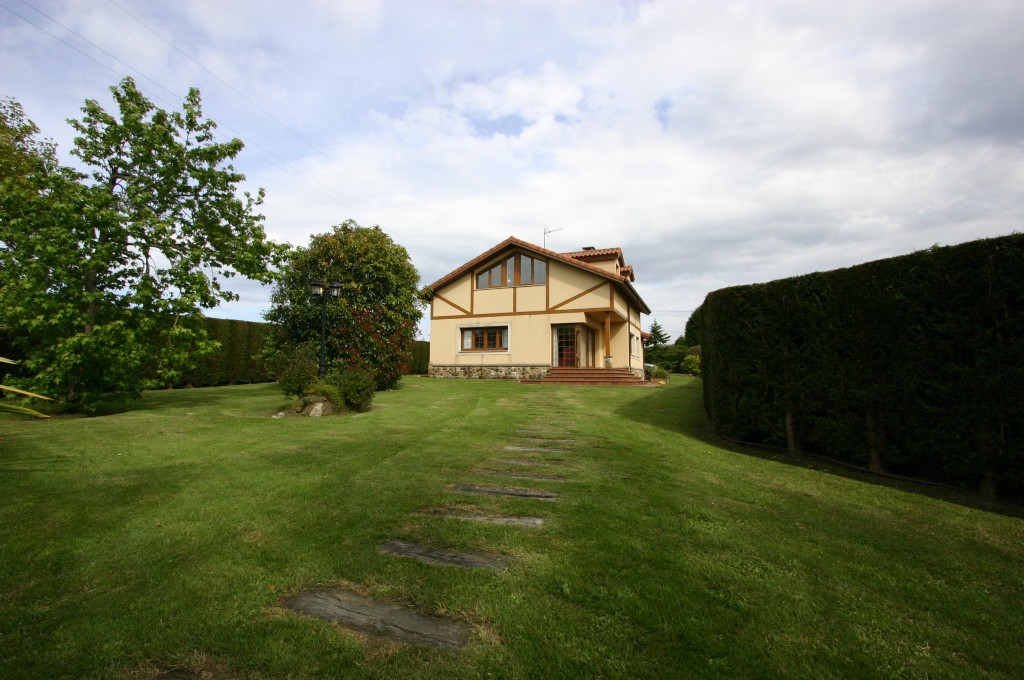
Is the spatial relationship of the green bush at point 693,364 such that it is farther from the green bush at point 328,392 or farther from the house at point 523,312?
the green bush at point 328,392

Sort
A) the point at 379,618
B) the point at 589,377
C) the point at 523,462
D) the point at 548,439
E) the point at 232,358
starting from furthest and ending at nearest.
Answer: the point at 232,358
the point at 589,377
the point at 548,439
the point at 523,462
the point at 379,618

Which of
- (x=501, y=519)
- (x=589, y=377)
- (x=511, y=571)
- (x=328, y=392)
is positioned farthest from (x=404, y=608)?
(x=589, y=377)

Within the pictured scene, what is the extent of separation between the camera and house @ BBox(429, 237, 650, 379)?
20828 millimetres

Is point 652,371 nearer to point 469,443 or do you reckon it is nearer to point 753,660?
point 469,443

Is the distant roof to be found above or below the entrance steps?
above

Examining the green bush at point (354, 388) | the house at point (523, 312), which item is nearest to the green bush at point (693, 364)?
the house at point (523, 312)

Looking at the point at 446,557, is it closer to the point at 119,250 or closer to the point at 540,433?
the point at 540,433

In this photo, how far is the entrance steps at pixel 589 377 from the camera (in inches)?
737

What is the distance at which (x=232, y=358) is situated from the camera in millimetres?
20141

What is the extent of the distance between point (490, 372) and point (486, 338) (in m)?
1.81

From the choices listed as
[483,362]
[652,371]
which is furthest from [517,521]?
[652,371]

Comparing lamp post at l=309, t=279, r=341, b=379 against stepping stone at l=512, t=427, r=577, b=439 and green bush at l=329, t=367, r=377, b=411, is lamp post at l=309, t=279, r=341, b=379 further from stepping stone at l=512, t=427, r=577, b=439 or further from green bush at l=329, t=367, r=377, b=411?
stepping stone at l=512, t=427, r=577, b=439

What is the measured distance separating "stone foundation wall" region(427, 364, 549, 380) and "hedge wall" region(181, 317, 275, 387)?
313 inches

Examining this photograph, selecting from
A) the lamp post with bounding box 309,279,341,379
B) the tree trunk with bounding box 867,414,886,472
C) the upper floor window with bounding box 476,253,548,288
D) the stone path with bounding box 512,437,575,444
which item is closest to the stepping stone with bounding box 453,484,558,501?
the stone path with bounding box 512,437,575,444
